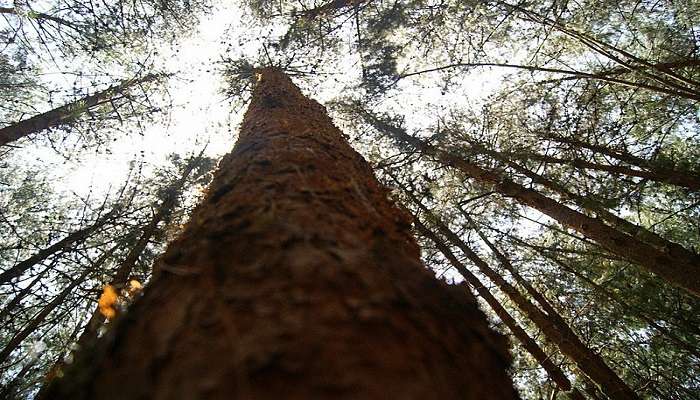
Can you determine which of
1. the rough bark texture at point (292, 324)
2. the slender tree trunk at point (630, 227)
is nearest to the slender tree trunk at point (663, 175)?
the slender tree trunk at point (630, 227)

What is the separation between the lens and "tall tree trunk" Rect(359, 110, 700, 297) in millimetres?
4672

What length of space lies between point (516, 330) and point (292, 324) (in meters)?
6.02

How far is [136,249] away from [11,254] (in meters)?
4.77

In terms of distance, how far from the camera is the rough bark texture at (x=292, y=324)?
834mm

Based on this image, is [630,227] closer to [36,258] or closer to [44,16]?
[36,258]

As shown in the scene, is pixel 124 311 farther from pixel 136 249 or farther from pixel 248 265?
pixel 136 249

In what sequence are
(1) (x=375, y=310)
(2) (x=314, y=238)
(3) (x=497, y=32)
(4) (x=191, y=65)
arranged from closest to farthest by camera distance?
(1) (x=375, y=310), (2) (x=314, y=238), (3) (x=497, y=32), (4) (x=191, y=65)

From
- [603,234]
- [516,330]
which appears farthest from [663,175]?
[516,330]

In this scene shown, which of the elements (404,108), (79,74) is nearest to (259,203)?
(79,74)

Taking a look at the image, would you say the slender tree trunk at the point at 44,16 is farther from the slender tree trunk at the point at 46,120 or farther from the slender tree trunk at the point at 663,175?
the slender tree trunk at the point at 663,175

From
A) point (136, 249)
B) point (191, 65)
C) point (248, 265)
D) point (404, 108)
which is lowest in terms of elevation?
point (248, 265)

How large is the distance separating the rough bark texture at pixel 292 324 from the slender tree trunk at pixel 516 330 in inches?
142

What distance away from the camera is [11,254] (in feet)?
33.6

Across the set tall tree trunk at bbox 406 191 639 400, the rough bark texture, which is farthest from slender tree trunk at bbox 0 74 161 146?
tall tree trunk at bbox 406 191 639 400
